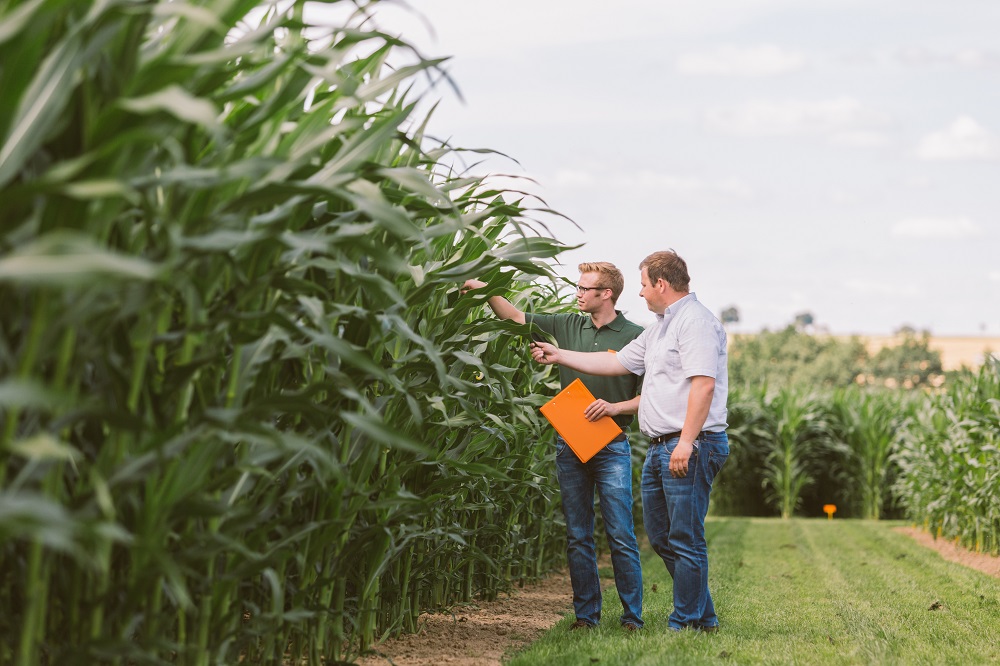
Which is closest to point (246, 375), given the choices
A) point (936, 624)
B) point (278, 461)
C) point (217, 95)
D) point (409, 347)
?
point (278, 461)

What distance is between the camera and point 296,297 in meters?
2.81

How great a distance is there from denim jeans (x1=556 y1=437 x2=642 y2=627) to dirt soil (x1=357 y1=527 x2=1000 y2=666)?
1.23ft

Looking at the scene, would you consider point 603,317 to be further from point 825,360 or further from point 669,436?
point 825,360

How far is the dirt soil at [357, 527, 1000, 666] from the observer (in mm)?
4668

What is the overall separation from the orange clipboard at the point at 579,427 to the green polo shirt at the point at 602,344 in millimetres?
328

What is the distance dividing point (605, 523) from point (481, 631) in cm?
96

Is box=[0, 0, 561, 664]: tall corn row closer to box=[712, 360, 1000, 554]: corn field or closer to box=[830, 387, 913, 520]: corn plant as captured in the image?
box=[712, 360, 1000, 554]: corn field

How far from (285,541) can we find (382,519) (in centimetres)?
105

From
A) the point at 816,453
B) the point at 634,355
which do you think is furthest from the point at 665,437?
the point at 816,453

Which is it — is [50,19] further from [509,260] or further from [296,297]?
[509,260]

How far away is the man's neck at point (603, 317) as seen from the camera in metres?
6.06

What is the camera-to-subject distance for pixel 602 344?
604cm

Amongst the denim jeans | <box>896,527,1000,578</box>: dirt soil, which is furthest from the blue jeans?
<box>896,527,1000,578</box>: dirt soil

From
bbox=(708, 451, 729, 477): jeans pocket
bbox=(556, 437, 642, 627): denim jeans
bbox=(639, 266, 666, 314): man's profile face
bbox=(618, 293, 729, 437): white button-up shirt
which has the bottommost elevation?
bbox=(556, 437, 642, 627): denim jeans
